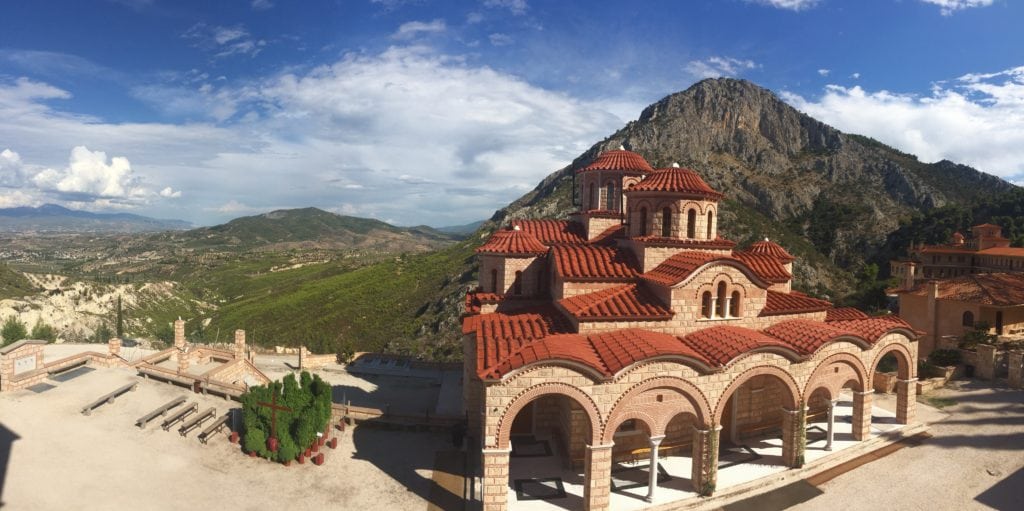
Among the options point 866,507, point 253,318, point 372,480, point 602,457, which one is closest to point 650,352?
point 602,457

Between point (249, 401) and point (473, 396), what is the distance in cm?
689

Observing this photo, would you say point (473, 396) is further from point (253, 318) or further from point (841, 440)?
point (253, 318)

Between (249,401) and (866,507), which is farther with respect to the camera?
(249,401)

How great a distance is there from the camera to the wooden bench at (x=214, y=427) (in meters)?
15.4

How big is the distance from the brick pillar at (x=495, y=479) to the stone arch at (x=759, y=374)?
579 centimetres

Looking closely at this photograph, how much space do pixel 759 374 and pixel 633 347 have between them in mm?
4059

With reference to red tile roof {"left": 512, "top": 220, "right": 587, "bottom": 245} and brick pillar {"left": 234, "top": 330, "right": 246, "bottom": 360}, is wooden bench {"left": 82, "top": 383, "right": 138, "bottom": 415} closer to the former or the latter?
brick pillar {"left": 234, "top": 330, "right": 246, "bottom": 360}

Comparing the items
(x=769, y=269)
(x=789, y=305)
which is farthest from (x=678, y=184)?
(x=789, y=305)

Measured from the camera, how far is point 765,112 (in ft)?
327

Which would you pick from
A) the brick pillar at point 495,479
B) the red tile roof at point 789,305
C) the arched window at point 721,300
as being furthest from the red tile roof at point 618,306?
the brick pillar at point 495,479

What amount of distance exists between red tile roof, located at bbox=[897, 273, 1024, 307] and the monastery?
45.2ft

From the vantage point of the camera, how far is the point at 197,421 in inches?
635

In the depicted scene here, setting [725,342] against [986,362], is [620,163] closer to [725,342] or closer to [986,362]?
[725,342]

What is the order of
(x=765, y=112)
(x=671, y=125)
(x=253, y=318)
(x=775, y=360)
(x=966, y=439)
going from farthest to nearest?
1. (x=765, y=112)
2. (x=671, y=125)
3. (x=253, y=318)
4. (x=966, y=439)
5. (x=775, y=360)
